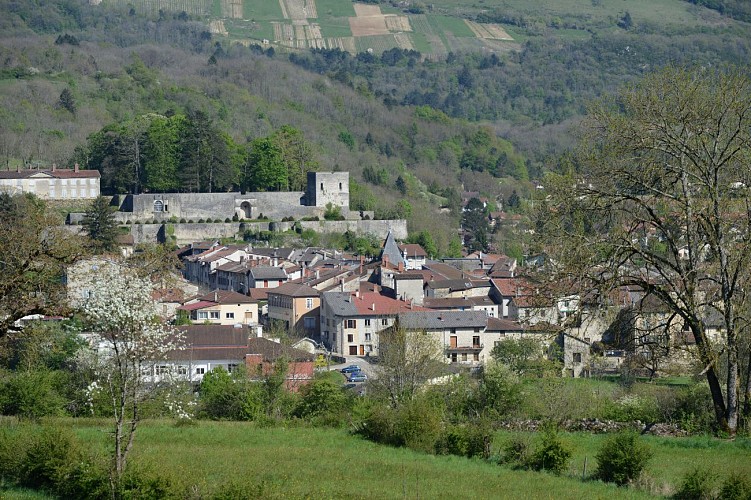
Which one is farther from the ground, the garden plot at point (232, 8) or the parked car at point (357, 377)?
the garden plot at point (232, 8)

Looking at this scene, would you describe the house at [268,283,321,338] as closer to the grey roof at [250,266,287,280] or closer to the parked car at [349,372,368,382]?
the grey roof at [250,266,287,280]

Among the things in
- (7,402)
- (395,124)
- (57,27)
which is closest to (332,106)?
(395,124)

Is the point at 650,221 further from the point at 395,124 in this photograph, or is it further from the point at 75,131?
the point at 395,124

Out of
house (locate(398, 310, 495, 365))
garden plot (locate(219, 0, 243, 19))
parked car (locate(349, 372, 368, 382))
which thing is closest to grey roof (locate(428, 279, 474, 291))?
house (locate(398, 310, 495, 365))

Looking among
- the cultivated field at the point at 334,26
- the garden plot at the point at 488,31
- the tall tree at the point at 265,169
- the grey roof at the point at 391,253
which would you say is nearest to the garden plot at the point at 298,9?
the cultivated field at the point at 334,26

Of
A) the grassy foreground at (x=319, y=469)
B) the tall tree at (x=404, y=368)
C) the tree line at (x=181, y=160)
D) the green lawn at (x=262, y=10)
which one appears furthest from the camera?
the green lawn at (x=262, y=10)

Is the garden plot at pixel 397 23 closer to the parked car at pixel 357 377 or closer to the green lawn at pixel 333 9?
the green lawn at pixel 333 9

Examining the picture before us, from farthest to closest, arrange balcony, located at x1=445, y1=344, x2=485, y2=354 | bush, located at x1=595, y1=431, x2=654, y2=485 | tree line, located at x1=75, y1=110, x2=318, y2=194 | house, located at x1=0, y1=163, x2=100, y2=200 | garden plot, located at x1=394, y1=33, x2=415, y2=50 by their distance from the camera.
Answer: garden plot, located at x1=394, y1=33, x2=415, y2=50 → tree line, located at x1=75, y1=110, x2=318, y2=194 → house, located at x1=0, y1=163, x2=100, y2=200 → balcony, located at x1=445, y1=344, x2=485, y2=354 → bush, located at x1=595, y1=431, x2=654, y2=485
